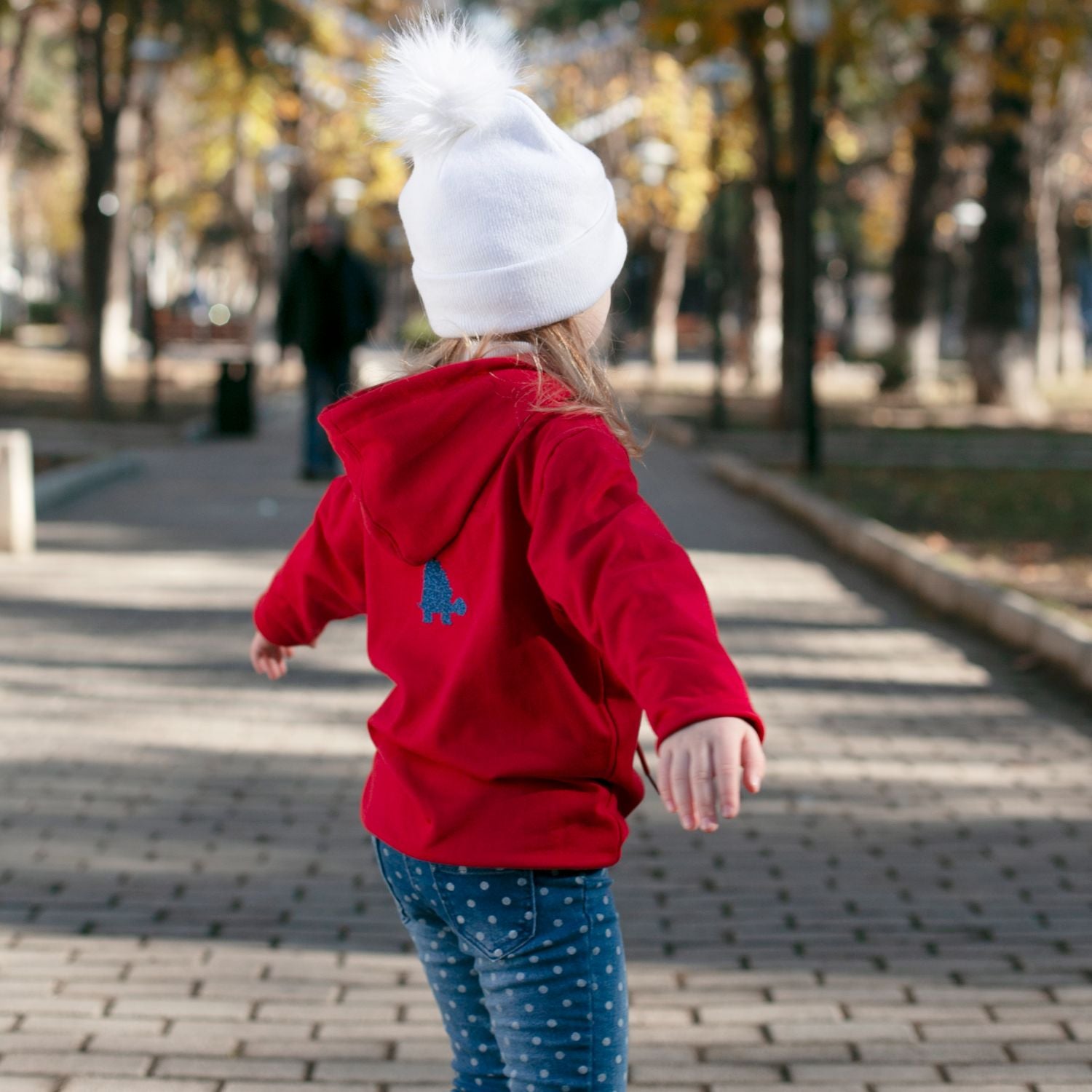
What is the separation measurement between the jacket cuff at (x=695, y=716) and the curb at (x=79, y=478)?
444 inches

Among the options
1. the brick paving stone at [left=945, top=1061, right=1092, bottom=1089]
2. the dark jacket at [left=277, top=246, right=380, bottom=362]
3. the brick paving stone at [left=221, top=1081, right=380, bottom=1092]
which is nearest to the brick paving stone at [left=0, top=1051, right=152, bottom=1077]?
the brick paving stone at [left=221, top=1081, right=380, bottom=1092]

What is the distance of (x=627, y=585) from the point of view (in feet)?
6.46

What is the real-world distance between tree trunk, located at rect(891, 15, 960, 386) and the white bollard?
1875 cm

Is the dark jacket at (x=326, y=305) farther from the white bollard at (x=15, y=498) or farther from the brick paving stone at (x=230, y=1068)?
the brick paving stone at (x=230, y=1068)

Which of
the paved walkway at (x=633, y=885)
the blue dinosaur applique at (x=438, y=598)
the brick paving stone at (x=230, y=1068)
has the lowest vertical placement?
the paved walkway at (x=633, y=885)

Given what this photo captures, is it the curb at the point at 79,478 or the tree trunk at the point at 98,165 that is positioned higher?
the tree trunk at the point at 98,165

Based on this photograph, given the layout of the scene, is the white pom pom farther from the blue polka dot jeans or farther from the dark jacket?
the dark jacket

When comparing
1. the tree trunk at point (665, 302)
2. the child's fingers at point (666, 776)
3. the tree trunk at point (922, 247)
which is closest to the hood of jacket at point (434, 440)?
the child's fingers at point (666, 776)

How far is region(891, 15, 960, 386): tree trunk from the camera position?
2672 centimetres

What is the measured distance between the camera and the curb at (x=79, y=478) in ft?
42.0

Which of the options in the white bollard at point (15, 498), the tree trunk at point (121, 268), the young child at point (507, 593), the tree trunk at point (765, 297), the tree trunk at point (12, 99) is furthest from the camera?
the tree trunk at point (121, 268)

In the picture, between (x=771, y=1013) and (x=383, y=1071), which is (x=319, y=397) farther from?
(x=383, y=1071)

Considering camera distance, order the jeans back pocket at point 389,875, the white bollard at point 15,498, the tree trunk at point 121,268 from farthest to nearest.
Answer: the tree trunk at point 121,268, the white bollard at point 15,498, the jeans back pocket at point 389,875

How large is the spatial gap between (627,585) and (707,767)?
0.78 feet
